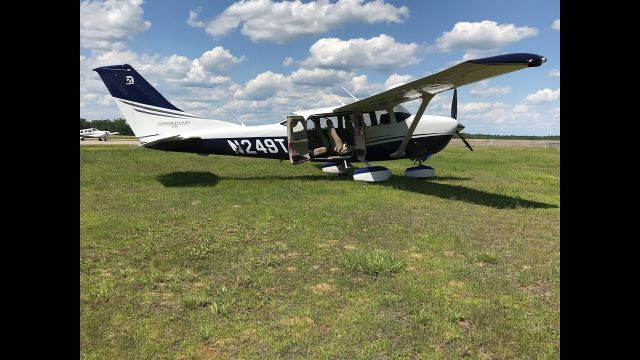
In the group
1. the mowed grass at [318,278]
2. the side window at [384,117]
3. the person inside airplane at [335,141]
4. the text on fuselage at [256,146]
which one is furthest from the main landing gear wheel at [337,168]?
the mowed grass at [318,278]

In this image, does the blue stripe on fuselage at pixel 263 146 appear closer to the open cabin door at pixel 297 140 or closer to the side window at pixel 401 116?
the open cabin door at pixel 297 140

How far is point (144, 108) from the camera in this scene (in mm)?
12883

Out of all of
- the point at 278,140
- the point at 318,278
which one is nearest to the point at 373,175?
the point at 278,140

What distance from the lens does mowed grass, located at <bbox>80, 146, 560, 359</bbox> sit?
326cm

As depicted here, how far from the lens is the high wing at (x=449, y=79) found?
7.75m

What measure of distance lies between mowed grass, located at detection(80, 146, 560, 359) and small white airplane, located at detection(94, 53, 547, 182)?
3.57m

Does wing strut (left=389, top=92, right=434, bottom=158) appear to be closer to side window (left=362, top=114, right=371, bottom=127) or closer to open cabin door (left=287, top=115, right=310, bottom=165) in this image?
side window (left=362, top=114, right=371, bottom=127)

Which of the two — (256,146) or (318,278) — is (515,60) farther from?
(256,146)

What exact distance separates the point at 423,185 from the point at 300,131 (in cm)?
424

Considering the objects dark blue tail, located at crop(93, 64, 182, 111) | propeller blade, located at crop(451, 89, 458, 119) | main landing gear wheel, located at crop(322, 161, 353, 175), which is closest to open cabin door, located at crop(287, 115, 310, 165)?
main landing gear wheel, located at crop(322, 161, 353, 175)
